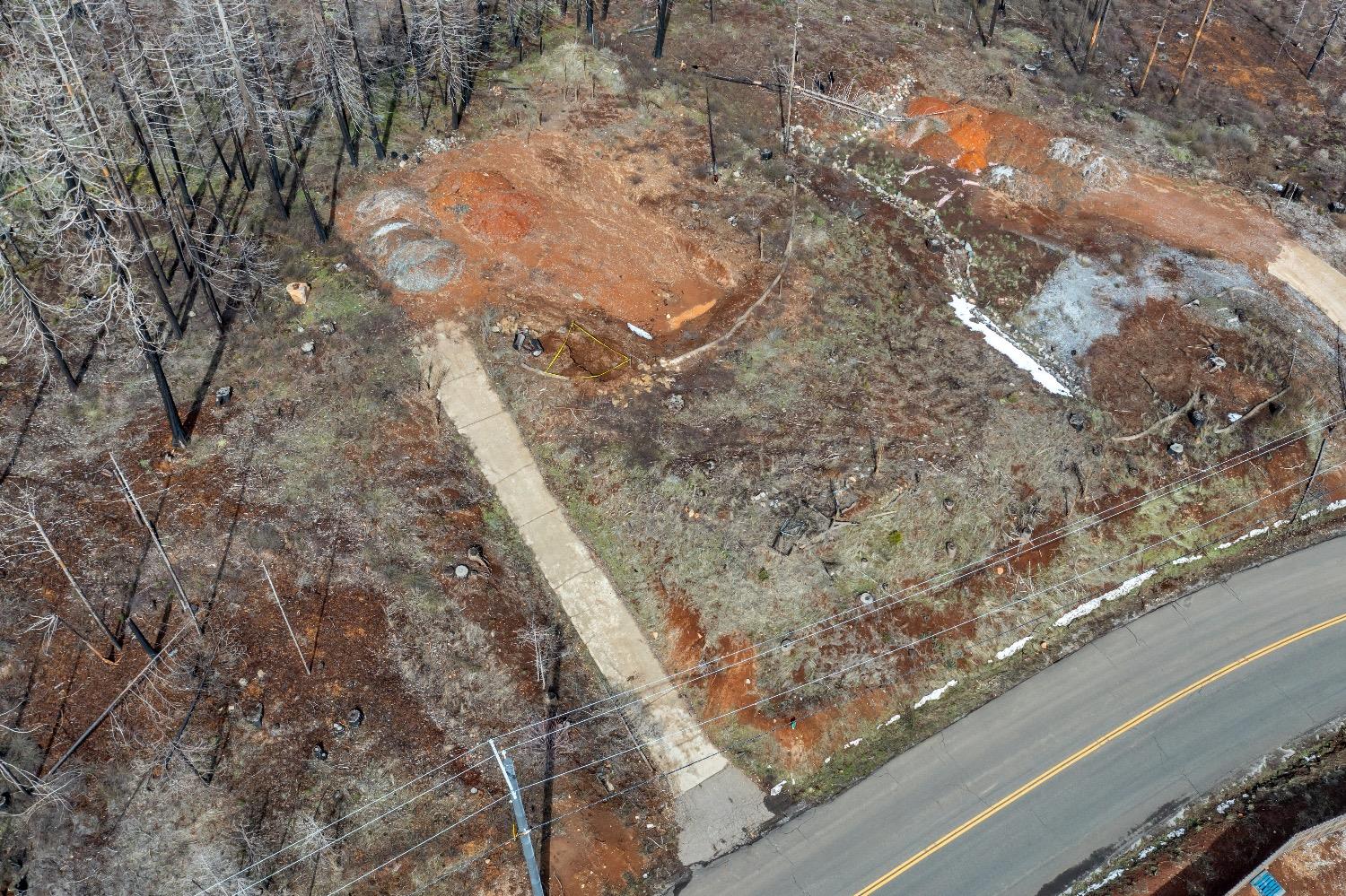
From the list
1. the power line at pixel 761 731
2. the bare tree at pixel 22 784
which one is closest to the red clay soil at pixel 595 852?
the power line at pixel 761 731

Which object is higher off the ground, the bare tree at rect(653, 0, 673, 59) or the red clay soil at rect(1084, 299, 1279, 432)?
the bare tree at rect(653, 0, 673, 59)

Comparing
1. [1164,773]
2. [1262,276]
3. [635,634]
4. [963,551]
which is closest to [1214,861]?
[1164,773]

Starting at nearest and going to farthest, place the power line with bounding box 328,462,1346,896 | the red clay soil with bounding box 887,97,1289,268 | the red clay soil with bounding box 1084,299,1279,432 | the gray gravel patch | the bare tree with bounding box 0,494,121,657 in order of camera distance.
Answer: the power line with bounding box 328,462,1346,896 < the bare tree with bounding box 0,494,121,657 < the red clay soil with bounding box 1084,299,1279,432 < the gray gravel patch < the red clay soil with bounding box 887,97,1289,268

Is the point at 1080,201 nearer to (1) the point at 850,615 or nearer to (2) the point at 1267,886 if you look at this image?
(1) the point at 850,615

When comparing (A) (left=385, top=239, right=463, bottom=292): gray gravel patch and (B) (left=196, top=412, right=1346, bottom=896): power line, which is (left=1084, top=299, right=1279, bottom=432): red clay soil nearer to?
(B) (left=196, top=412, right=1346, bottom=896): power line

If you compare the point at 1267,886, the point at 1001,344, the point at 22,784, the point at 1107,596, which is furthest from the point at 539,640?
the point at 1001,344

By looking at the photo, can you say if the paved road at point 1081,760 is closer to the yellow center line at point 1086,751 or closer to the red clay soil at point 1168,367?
the yellow center line at point 1086,751

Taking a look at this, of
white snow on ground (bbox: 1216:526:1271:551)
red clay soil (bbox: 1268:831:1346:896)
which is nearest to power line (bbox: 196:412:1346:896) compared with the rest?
white snow on ground (bbox: 1216:526:1271:551)
